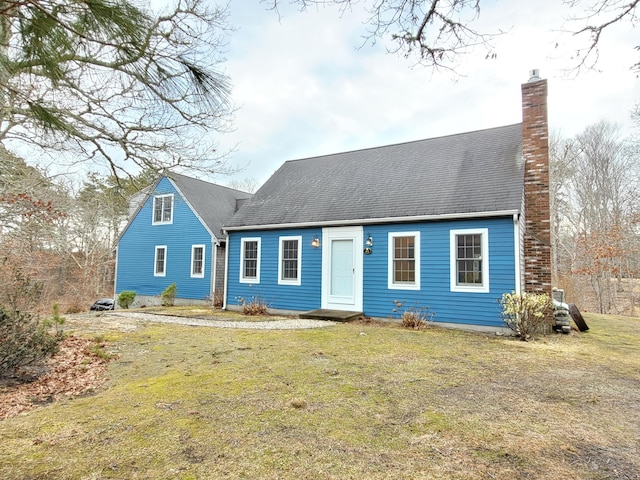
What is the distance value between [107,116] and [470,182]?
8448 millimetres

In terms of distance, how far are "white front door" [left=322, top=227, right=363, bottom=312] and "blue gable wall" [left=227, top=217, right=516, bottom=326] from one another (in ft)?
0.70

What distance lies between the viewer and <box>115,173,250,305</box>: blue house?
15.1 meters

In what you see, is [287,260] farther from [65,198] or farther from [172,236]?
[172,236]

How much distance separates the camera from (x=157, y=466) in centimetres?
239

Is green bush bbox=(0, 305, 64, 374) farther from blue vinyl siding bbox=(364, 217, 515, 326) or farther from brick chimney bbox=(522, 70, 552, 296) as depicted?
brick chimney bbox=(522, 70, 552, 296)

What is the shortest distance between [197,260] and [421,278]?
1020cm

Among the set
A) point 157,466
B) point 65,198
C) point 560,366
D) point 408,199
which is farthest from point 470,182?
point 65,198

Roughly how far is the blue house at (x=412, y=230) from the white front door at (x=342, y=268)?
1.2 inches

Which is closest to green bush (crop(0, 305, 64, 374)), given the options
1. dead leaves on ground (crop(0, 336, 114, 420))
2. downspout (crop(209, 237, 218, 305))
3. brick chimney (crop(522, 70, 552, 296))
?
dead leaves on ground (crop(0, 336, 114, 420))

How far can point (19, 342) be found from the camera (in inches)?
169

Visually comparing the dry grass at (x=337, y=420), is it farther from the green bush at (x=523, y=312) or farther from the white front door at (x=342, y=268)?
the white front door at (x=342, y=268)

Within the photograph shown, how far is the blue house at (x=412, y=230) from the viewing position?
855 centimetres

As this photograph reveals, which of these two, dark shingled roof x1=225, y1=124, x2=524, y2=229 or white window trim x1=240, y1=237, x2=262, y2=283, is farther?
white window trim x1=240, y1=237, x2=262, y2=283

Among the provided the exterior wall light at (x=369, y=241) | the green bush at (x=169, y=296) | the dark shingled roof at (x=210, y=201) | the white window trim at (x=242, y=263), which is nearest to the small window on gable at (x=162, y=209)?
the dark shingled roof at (x=210, y=201)
